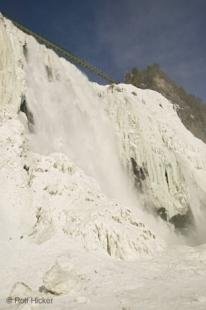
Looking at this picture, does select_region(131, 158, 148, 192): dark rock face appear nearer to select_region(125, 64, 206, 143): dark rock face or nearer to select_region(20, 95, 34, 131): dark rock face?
select_region(20, 95, 34, 131): dark rock face

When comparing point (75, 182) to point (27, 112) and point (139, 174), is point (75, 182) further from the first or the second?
point (139, 174)

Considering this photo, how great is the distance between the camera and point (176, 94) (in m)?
73.8

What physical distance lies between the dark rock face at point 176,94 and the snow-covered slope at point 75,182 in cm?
2569

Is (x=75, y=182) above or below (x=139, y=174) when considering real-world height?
below

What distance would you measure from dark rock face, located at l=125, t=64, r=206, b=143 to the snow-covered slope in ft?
84.3

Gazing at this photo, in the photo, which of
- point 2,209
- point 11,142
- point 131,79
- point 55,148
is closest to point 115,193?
point 55,148

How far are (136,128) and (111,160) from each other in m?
4.57

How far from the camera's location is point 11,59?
2433 cm

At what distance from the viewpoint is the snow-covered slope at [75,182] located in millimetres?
15422

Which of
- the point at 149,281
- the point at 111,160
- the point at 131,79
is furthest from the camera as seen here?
the point at 131,79

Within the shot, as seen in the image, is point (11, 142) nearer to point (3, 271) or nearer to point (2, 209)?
point (2, 209)

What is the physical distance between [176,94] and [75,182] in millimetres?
54449

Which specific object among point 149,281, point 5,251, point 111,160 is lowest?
point 149,281

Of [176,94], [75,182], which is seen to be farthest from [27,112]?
[176,94]
